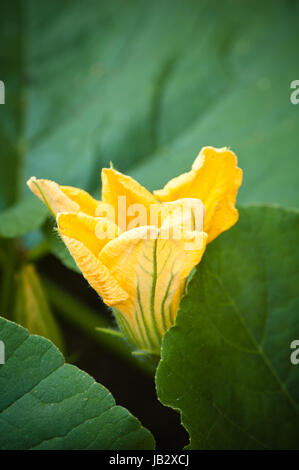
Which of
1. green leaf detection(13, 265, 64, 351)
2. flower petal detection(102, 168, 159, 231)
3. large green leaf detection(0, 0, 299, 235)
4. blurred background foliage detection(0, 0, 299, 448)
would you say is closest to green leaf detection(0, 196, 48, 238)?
blurred background foliage detection(0, 0, 299, 448)

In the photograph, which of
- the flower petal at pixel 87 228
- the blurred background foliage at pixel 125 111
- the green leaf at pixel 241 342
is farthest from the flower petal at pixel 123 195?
the blurred background foliage at pixel 125 111

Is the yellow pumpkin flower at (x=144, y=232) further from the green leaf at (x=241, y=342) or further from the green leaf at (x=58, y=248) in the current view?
the green leaf at (x=58, y=248)

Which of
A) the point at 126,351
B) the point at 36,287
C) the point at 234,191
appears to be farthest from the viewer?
the point at 126,351

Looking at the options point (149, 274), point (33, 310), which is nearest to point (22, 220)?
point (33, 310)

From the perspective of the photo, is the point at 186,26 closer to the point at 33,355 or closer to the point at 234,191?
the point at 234,191

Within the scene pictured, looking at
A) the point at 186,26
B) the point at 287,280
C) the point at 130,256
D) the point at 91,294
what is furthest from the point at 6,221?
the point at 186,26

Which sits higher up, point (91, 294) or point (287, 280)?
point (287, 280)

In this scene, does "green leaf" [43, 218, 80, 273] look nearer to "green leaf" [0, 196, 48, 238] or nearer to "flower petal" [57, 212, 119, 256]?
"green leaf" [0, 196, 48, 238]
